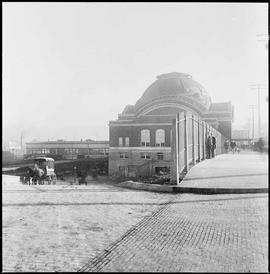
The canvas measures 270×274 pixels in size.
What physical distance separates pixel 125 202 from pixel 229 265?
403 cm

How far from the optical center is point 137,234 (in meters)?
4.75

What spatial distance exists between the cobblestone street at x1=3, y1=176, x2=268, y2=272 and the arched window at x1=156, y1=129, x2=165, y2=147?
32.9 m

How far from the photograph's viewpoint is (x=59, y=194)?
336 inches

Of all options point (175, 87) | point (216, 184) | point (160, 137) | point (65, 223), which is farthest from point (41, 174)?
point (175, 87)

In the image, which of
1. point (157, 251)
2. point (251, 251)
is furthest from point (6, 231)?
point (251, 251)

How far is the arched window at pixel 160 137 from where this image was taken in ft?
133

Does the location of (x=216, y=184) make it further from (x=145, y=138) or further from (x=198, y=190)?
(x=145, y=138)

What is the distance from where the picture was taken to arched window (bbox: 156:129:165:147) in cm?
4069

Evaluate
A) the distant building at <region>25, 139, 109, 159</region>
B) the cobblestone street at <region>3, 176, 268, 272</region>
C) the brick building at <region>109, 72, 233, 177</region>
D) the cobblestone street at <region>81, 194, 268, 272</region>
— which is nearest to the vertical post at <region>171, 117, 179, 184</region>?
the cobblestone street at <region>3, 176, 268, 272</region>

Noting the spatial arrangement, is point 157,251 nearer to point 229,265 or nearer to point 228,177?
point 229,265

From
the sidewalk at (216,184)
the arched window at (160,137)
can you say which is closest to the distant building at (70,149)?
the arched window at (160,137)

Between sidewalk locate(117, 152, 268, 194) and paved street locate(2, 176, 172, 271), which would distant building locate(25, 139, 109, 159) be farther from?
paved street locate(2, 176, 172, 271)

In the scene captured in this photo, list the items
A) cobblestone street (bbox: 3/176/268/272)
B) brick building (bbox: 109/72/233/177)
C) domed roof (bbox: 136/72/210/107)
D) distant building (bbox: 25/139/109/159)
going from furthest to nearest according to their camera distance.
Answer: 1. domed roof (bbox: 136/72/210/107)
2. brick building (bbox: 109/72/233/177)
3. distant building (bbox: 25/139/109/159)
4. cobblestone street (bbox: 3/176/268/272)

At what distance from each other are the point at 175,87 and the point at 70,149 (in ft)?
55.8
